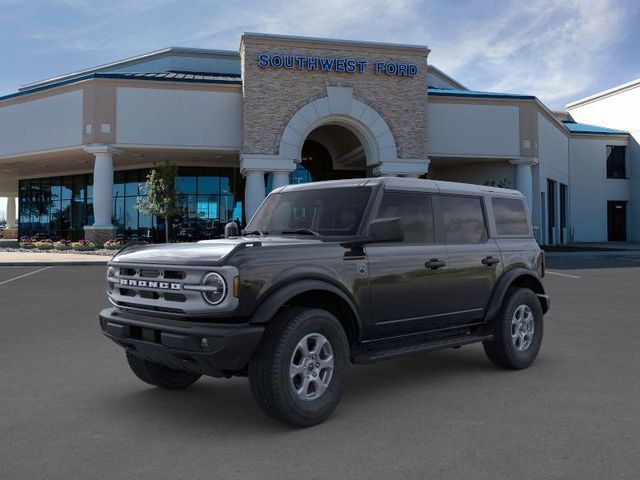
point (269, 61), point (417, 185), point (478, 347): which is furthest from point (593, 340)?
point (269, 61)

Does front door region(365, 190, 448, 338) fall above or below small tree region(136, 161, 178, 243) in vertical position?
below

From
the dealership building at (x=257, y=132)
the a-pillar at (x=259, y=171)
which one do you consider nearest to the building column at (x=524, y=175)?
the dealership building at (x=257, y=132)

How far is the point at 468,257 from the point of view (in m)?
5.73

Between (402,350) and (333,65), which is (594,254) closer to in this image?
(333,65)

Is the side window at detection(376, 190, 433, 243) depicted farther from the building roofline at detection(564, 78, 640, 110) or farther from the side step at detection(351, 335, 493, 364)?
the building roofline at detection(564, 78, 640, 110)

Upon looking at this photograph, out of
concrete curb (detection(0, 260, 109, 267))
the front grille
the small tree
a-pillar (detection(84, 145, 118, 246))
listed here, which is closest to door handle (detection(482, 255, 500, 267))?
the front grille

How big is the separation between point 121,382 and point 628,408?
180 inches

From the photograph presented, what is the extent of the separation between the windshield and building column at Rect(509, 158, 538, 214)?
2842 cm

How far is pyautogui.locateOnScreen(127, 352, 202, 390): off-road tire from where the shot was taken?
5.29m

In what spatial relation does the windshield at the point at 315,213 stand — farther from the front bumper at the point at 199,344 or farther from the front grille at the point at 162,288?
the front bumper at the point at 199,344

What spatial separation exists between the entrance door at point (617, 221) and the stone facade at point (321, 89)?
21839mm

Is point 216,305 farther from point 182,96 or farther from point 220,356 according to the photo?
point 182,96

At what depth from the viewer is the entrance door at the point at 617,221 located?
143ft

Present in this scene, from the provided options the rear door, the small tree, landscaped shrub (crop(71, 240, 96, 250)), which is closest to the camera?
the rear door
